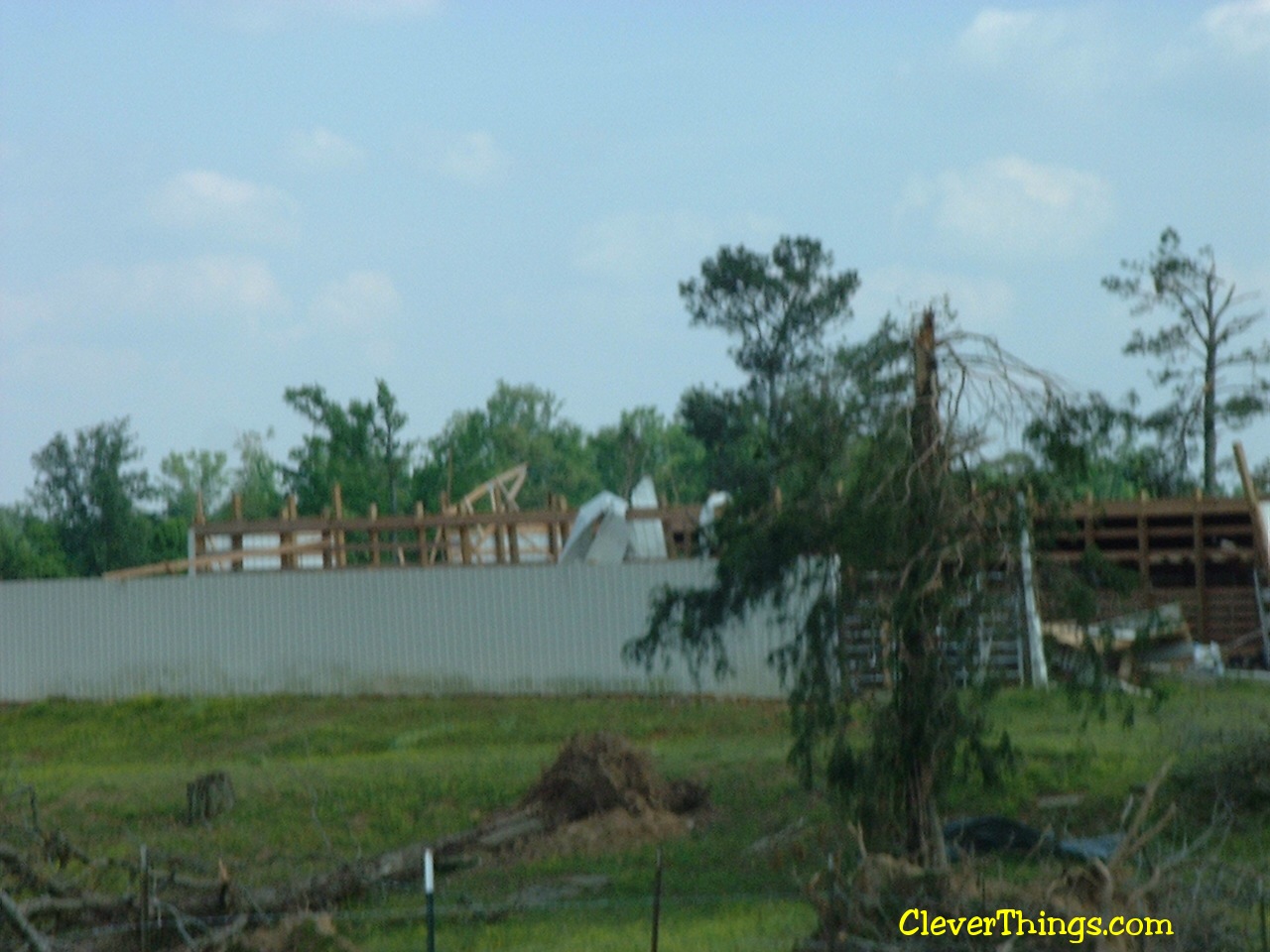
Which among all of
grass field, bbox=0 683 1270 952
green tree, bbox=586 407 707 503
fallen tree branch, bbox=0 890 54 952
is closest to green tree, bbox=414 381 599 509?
green tree, bbox=586 407 707 503

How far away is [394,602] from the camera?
80.6 feet

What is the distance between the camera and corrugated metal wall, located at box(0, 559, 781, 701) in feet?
77.7

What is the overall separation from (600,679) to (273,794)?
714cm

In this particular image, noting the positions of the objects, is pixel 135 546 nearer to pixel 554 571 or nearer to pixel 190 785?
pixel 554 571

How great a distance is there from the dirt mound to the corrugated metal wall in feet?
21.8

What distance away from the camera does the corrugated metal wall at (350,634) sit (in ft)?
77.7

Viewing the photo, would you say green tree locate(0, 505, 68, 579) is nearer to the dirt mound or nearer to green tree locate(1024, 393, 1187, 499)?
the dirt mound

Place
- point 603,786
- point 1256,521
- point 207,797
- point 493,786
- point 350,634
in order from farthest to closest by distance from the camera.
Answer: point 1256,521 < point 350,634 < point 493,786 < point 207,797 < point 603,786

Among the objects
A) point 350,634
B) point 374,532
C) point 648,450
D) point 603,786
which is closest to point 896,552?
point 603,786

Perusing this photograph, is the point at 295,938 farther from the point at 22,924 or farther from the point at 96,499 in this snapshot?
the point at 96,499

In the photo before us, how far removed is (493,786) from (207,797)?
289cm

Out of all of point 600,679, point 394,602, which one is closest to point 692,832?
point 600,679

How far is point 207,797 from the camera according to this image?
16438mm

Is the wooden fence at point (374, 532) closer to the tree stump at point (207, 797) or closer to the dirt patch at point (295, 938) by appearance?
the tree stump at point (207, 797)
